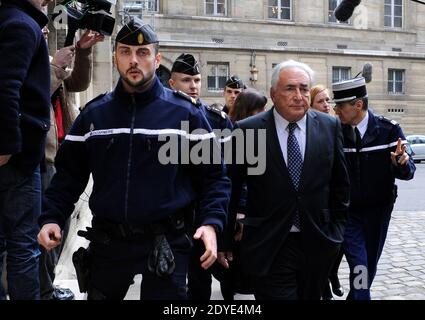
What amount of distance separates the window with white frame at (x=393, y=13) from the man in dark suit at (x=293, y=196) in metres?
35.2

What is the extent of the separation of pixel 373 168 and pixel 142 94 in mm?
2656

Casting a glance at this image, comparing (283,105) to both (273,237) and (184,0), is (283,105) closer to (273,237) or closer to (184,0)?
(273,237)

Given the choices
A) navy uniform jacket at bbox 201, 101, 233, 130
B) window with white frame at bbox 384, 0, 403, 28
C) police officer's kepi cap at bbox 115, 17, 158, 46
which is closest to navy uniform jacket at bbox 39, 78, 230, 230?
police officer's kepi cap at bbox 115, 17, 158, 46

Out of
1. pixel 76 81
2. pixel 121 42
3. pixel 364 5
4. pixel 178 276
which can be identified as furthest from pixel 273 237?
pixel 364 5

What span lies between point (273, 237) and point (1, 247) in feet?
5.62

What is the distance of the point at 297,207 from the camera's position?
3.58m

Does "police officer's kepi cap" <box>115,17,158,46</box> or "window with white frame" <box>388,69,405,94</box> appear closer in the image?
"police officer's kepi cap" <box>115,17,158,46</box>

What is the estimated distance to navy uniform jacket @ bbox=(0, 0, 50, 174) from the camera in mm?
3183

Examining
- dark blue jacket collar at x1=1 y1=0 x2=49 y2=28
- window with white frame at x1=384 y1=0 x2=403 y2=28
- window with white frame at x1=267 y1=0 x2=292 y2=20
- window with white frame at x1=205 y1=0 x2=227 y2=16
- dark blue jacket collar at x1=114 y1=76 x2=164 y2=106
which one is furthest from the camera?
window with white frame at x1=384 y1=0 x2=403 y2=28

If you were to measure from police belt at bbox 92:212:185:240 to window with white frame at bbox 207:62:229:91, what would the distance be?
29.2m

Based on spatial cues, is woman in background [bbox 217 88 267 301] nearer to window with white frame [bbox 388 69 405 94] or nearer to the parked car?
the parked car

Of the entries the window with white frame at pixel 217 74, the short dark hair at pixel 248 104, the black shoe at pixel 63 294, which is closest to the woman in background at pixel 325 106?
the short dark hair at pixel 248 104

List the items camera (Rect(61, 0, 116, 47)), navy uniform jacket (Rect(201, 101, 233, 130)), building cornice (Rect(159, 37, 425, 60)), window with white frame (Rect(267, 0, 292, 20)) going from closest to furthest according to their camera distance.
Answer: camera (Rect(61, 0, 116, 47)) < navy uniform jacket (Rect(201, 101, 233, 130)) < building cornice (Rect(159, 37, 425, 60)) < window with white frame (Rect(267, 0, 292, 20))
